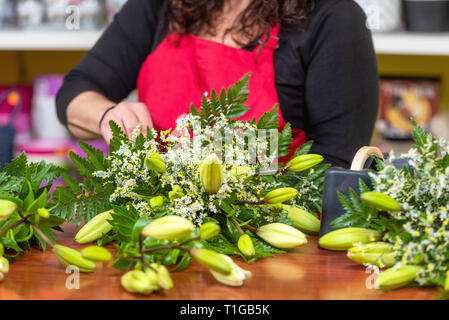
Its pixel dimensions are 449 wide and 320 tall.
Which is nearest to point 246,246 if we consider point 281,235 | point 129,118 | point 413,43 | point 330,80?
point 281,235

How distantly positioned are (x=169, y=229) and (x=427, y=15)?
1278 mm

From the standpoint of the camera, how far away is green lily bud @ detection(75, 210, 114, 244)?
59cm

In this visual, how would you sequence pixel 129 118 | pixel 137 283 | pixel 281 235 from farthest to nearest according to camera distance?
pixel 129 118 → pixel 281 235 → pixel 137 283

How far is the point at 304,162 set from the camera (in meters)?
0.62

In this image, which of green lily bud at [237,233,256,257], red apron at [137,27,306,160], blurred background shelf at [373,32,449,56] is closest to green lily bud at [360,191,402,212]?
green lily bud at [237,233,256,257]

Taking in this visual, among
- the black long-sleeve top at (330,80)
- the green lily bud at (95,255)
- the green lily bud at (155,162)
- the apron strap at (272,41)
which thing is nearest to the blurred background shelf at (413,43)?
the black long-sleeve top at (330,80)

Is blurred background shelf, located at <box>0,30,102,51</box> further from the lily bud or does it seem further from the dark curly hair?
the lily bud

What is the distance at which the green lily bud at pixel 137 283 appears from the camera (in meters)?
0.46

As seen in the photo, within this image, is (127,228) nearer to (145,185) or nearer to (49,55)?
(145,185)

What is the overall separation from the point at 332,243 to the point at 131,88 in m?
0.81

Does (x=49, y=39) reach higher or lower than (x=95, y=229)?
lower

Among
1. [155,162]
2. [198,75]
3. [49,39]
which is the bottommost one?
[49,39]

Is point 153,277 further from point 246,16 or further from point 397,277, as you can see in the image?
point 246,16

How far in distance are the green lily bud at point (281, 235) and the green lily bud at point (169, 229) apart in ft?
0.40
